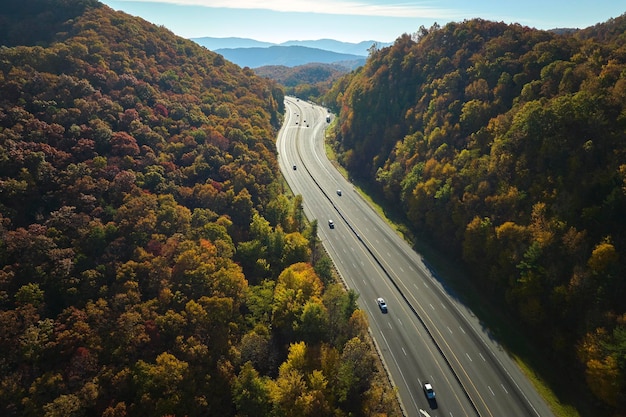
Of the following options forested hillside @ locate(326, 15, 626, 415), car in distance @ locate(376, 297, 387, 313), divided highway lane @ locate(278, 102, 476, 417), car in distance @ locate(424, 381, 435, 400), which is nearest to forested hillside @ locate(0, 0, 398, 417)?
divided highway lane @ locate(278, 102, 476, 417)

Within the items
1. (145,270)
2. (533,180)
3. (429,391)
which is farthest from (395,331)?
(145,270)

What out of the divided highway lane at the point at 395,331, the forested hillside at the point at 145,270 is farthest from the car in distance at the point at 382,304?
the forested hillside at the point at 145,270

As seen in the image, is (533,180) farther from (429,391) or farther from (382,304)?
(429,391)

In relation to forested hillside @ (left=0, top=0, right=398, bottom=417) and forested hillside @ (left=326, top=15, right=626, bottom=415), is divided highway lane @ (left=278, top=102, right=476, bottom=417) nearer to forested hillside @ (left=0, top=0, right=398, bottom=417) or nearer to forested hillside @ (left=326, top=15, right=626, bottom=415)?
forested hillside @ (left=0, top=0, right=398, bottom=417)

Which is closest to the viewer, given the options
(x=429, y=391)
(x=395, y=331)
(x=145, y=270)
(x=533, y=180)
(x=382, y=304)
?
(x=429, y=391)

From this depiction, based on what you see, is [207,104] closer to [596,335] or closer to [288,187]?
→ [288,187]

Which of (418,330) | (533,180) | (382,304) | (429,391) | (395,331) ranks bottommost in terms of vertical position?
(429,391)

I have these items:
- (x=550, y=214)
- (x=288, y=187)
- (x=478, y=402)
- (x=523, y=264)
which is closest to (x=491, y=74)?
(x=550, y=214)

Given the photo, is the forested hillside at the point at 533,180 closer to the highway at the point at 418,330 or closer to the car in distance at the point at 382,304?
the highway at the point at 418,330
